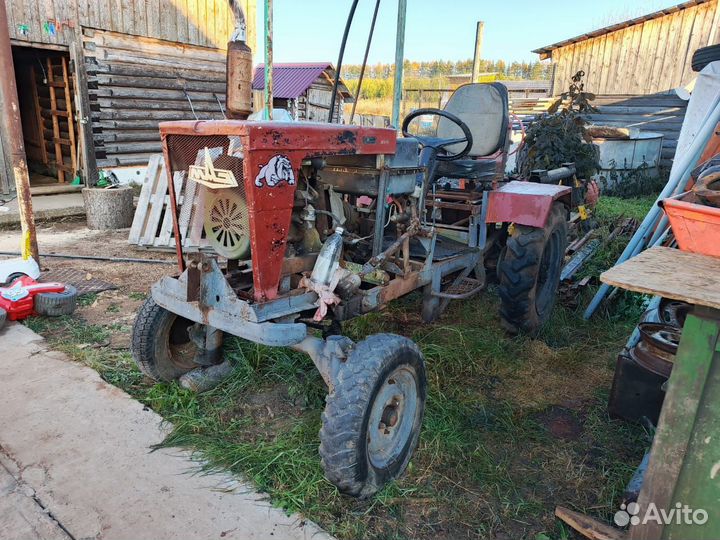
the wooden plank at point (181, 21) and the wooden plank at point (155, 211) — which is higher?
the wooden plank at point (181, 21)

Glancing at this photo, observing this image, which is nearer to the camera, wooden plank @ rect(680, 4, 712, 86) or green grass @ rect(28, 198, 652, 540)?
green grass @ rect(28, 198, 652, 540)

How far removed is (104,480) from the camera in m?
2.13

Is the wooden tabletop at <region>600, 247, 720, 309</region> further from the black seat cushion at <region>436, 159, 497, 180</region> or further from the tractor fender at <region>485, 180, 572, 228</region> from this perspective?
the black seat cushion at <region>436, 159, 497, 180</region>

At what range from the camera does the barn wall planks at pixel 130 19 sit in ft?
23.3

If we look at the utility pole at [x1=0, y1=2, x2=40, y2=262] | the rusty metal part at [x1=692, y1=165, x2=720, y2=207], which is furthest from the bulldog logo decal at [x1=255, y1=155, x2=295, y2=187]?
the utility pole at [x1=0, y1=2, x2=40, y2=262]

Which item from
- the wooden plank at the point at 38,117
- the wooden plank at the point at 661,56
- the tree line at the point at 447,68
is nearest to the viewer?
the wooden plank at the point at 38,117

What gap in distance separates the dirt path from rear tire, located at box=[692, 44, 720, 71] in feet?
19.1

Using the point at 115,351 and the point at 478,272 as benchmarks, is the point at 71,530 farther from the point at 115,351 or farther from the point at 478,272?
the point at 478,272

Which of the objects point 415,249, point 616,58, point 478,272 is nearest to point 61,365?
point 415,249

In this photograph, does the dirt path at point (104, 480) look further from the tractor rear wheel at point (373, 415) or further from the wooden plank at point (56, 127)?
the wooden plank at point (56, 127)

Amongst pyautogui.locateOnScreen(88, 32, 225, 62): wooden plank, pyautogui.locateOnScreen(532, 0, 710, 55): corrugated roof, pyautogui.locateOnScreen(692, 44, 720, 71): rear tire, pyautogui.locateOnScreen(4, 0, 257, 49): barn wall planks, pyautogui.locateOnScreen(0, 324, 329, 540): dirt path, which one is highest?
pyautogui.locateOnScreen(532, 0, 710, 55): corrugated roof

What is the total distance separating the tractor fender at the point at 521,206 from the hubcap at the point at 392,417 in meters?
1.71

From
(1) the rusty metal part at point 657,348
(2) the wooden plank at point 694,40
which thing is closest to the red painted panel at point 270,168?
(1) the rusty metal part at point 657,348

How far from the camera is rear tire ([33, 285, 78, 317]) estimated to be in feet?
12.1
